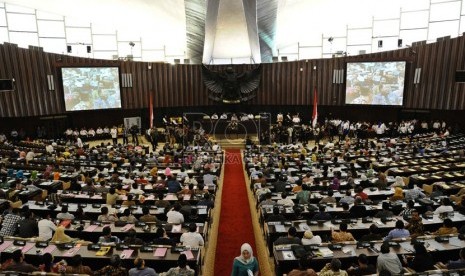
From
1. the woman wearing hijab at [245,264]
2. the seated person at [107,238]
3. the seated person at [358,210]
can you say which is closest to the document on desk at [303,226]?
the seated person at [358,210]

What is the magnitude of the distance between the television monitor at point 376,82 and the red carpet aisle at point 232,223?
12923 millimetres

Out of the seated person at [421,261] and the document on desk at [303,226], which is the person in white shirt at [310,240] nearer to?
the document on desk at [303,226]

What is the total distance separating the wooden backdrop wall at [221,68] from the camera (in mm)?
20969

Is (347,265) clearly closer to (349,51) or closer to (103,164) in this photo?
(103,164)

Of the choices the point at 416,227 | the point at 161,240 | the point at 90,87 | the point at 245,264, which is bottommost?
the point at 161,240

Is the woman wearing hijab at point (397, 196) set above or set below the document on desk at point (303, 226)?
above

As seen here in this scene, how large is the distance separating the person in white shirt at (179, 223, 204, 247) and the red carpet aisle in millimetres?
980

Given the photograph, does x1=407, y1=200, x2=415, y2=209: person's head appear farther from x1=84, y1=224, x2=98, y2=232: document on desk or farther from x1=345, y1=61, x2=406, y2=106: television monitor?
x1=345, y1=61, x2=406, y2=106: television monitor

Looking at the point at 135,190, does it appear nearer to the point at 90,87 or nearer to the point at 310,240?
the point at 310,240

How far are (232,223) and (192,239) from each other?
324 centimetres

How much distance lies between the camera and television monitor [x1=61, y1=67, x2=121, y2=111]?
2298cm

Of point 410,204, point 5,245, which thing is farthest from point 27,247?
point 410,204

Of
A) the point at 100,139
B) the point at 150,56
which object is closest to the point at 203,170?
the point at 100,139

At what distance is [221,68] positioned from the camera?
27.3 m
